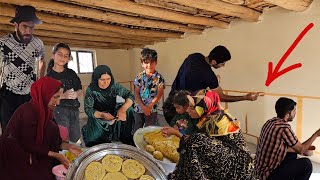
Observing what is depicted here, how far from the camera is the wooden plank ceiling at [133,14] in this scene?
9.37ft

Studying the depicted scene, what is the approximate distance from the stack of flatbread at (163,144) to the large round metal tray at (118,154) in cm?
23

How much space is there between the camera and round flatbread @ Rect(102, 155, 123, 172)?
110cm

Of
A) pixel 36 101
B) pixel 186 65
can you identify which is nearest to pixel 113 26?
pixel 186 65

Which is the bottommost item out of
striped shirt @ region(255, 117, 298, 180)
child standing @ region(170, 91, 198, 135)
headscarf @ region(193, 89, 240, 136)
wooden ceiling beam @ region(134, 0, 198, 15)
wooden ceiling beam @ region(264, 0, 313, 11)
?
striped shirt @ region(255, 117, 298, 180)

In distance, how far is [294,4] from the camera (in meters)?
2.75

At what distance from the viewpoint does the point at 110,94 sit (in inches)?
65.1

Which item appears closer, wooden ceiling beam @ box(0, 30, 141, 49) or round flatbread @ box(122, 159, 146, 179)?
round flatbread @ box(122, 159, 146, 179)

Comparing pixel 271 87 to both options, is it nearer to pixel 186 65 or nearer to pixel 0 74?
pixel 186 65

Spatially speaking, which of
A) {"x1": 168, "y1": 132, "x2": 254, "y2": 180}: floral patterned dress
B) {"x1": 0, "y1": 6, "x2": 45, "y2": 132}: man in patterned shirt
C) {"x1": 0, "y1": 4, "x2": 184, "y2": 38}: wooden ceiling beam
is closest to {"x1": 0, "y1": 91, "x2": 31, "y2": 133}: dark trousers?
{"x1": 0, "y1": 6, "x2": 45, "y2": 132}: man in patterned shirt

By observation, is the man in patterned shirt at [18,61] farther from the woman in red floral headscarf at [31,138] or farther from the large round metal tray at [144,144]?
the large round metal tray at [144,144]

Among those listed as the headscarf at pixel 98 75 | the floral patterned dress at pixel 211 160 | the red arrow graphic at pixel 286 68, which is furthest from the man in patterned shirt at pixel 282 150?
the red arrow graphic at pixel 286 68

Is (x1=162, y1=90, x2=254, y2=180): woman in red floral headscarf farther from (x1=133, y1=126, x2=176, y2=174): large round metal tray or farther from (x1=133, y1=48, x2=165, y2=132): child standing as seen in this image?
(x1=133, y1=48, x2=165, y2=132): child standing

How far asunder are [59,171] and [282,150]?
148 centimetres

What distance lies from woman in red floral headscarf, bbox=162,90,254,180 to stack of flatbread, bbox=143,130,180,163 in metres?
0.23
